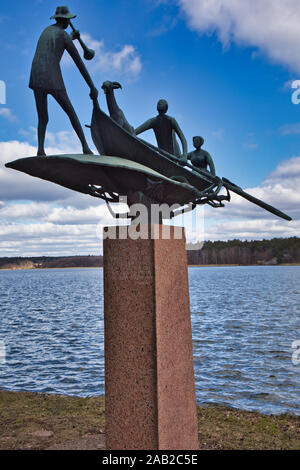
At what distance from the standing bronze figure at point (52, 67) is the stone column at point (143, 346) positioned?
4.99 feet

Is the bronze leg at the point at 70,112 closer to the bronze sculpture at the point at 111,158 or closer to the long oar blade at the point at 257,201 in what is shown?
the bronze sculpture at the point at 111,158

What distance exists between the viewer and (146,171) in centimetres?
545

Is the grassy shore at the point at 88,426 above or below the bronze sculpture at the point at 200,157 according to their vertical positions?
below

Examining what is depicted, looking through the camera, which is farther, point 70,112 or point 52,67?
point 70,112

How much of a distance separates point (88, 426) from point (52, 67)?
6.00m

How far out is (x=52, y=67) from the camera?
5.29 m

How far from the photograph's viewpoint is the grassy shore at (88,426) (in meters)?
7.07

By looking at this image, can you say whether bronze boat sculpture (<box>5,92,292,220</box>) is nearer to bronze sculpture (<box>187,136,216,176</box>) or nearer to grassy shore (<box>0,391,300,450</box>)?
bronze sculpture (<box>187,136,216,176</box>)

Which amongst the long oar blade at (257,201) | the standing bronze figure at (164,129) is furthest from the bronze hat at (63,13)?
the long oar blade at (257,201)

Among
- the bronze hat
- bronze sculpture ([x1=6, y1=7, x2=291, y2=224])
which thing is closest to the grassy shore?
bronze sculpture ([x1=6, y1=7, x2=291, y2=224])

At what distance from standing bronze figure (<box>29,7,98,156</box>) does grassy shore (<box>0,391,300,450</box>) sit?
4.76 m

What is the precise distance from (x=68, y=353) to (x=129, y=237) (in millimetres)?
11990

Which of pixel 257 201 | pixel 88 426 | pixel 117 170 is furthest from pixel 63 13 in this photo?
pixel 88 426

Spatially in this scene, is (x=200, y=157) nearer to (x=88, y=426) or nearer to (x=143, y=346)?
(x=143, y=346)
